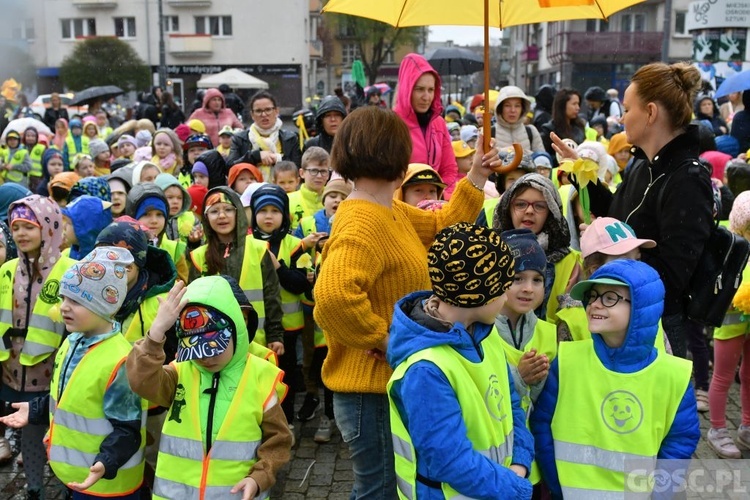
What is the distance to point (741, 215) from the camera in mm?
4707

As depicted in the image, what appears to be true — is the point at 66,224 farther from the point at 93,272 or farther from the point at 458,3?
the point at 458,3

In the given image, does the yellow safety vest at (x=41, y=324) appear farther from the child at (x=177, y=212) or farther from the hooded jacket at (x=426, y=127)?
the hooded jacket at (x=426, y=127)

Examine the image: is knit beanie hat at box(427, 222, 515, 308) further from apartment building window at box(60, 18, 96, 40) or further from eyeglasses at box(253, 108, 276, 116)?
apartment building window at box(60, 18, 96, 40)

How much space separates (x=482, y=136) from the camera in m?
3.36

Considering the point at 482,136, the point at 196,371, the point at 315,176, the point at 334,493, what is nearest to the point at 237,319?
the point at 196,371

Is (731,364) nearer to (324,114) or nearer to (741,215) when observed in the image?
(741,215)

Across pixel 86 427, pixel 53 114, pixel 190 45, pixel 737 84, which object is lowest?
pixel 86 427

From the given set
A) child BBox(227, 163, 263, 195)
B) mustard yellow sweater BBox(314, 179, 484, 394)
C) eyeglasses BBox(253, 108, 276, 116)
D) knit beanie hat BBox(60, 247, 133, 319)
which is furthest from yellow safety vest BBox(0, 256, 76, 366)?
eyeglasses BBox(253, 108, 276, 116)

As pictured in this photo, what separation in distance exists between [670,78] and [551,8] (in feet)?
4.21

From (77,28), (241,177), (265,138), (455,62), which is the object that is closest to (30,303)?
(241,177)

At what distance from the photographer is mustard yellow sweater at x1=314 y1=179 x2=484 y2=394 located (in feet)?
8.55

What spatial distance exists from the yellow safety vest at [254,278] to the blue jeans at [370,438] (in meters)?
1.89

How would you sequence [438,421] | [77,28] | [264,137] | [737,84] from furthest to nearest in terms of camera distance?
[77,28]
[737,84]
[264,137]
[438,421]

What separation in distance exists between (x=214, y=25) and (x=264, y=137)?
42604mm
